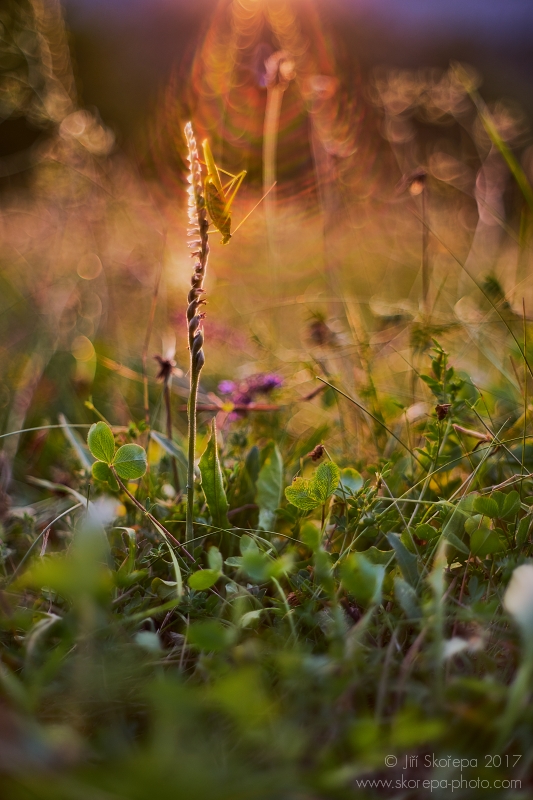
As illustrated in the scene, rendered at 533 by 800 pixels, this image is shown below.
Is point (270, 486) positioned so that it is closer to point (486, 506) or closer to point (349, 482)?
point (349, 482)

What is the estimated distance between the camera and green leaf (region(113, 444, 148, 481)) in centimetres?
88

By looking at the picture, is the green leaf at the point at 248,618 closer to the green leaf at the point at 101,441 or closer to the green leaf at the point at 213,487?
the green leaf at the point at 213,487

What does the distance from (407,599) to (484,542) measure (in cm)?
14

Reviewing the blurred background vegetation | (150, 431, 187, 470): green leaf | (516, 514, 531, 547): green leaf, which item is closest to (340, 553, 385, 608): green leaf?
the blurred background vegetation

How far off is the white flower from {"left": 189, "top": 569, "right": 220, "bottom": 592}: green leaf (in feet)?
1.15

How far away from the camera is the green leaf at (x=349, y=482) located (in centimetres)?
89

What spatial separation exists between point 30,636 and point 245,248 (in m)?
2.74

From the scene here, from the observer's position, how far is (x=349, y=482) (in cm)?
91

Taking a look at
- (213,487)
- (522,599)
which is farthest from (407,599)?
(213,487)

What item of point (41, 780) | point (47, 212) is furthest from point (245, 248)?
point (41, 780)

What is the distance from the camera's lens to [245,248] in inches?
124

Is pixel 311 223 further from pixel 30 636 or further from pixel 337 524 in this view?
pixel 30 636

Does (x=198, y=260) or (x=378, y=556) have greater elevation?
(x=198, y=260)

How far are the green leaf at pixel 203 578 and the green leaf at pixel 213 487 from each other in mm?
196
